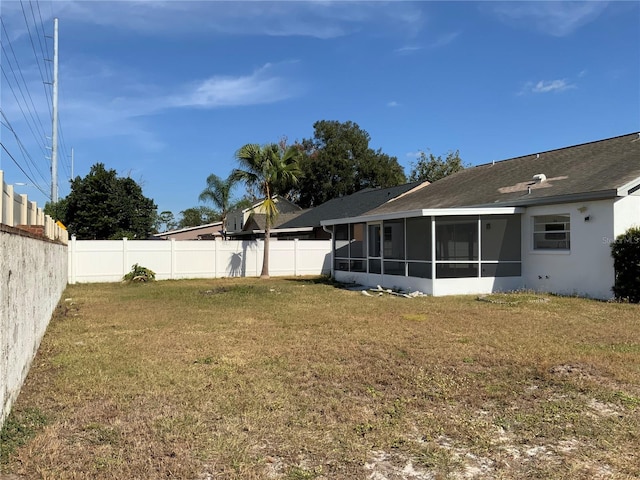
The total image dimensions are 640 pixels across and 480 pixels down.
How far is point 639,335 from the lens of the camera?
26.5 feet

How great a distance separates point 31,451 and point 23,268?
252 cm

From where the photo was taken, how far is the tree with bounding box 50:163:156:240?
30.0 metres

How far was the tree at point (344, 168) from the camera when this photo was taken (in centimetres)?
5006

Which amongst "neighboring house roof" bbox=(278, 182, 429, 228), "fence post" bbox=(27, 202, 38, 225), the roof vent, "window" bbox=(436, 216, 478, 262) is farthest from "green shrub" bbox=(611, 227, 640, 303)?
"neighboring house roof" bbox=(278, 182, 429, 228)

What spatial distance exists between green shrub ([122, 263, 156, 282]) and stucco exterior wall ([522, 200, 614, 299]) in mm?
14346

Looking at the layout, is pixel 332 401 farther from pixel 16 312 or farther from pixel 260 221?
pixel 260 221

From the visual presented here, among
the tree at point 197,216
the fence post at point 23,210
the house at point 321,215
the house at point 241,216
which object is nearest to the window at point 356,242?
the house at point 321,215

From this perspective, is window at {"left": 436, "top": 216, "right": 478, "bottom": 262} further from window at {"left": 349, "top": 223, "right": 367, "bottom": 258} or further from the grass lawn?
the grass lawn

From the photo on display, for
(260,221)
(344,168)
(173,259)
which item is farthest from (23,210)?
(344,168)

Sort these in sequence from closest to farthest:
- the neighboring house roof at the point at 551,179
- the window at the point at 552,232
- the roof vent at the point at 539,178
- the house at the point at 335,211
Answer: the neighboring house roof at the point at 551,179
the window at the point at 552,232
the roof vent at the point at 539,178
the house at the point at 335,211

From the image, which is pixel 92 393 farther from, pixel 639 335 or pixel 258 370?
pixel 639 335

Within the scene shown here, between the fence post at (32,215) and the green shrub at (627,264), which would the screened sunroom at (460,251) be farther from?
the fence post at (32,215)

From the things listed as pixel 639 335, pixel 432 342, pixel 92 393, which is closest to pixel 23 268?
pixel 92 393

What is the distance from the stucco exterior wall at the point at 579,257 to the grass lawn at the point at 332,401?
335cm
